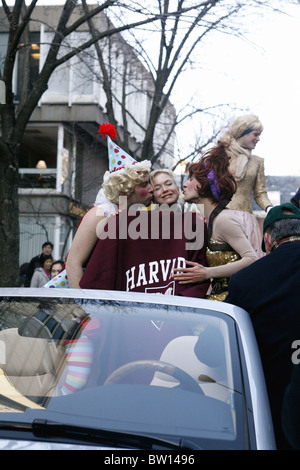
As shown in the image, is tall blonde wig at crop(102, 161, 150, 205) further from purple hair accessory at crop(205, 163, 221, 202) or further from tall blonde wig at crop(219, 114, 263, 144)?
tall blonde wig at crop(219, 114, 263, 144)

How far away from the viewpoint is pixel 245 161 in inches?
235

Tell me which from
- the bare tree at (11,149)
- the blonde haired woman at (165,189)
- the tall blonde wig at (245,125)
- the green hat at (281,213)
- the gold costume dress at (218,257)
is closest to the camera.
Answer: the green hat at (281,213)

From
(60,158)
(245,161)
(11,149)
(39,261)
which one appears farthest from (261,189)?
(60,158)

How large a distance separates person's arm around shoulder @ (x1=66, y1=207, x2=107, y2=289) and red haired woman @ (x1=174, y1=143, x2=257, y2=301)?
0.60m

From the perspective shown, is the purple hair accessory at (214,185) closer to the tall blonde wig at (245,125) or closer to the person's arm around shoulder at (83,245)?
the person's arm around shoulder at (83,245)

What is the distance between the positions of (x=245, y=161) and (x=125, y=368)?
3.85 meters

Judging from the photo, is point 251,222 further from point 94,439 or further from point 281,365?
point 94,439

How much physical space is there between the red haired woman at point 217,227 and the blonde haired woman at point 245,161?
1396 mm

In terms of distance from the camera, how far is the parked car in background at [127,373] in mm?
1980

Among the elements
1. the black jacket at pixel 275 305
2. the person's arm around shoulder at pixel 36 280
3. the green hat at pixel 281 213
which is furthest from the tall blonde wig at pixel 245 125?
the person's arm around shoulder at pixel 36 280

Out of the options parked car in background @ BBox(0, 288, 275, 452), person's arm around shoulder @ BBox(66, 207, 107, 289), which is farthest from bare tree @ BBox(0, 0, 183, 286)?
parked car in background @ BBox(0, 288, 275, 452)

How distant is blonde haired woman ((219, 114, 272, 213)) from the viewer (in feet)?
19.0

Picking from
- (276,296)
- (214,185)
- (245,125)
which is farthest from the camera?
(245,125)

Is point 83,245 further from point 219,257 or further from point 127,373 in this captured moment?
point 127,373
